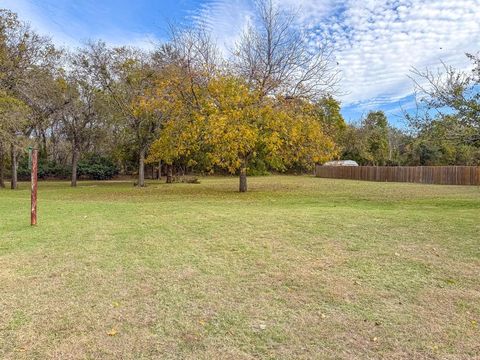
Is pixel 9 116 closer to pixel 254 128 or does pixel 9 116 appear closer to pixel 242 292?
pixel 254 128

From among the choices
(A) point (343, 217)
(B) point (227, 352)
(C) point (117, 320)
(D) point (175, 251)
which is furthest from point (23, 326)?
(A) point (343, 217)

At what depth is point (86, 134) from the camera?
87.6 ft

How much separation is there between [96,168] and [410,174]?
26476mm

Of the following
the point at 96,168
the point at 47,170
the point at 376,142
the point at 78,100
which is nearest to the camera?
the point at 78,100

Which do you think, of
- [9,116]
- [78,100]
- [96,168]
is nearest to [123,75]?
[78,100]

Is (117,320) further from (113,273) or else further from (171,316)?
(113,273)

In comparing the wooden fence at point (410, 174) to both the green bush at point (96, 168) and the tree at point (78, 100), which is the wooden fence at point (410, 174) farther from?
the tree at point (78, 100)

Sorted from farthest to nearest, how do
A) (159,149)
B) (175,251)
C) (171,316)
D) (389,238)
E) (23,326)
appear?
(159,149) < (389,238) < (175,251) < (171,316) < (23,326)

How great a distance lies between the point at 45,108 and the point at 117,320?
2284 cm

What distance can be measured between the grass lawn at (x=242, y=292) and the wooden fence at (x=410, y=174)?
23673mm

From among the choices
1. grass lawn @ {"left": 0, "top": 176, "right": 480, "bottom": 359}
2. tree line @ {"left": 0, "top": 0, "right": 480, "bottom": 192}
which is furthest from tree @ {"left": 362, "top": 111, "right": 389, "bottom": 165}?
grass lawn @ {"left": 0, "top": 176, "right": 480, "bottom": 359}

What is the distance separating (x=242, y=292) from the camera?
399cm

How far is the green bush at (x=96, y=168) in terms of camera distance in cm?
3378

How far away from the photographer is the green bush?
33.8 metres
